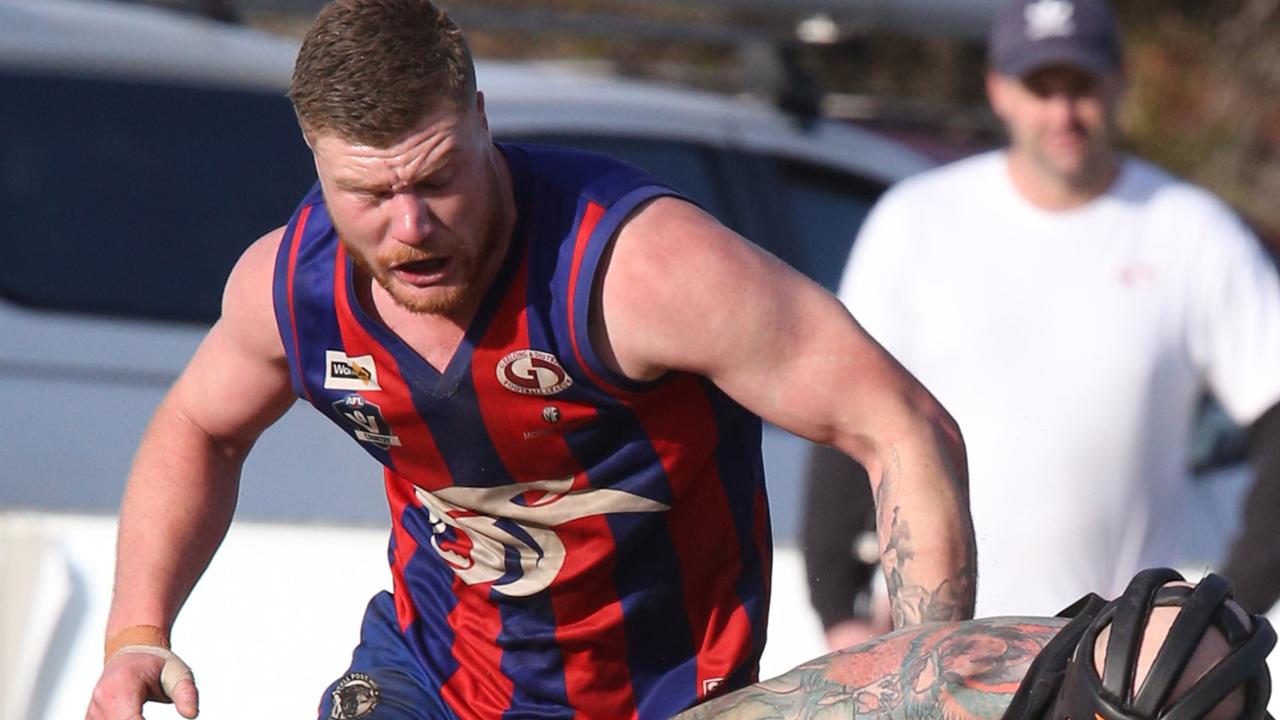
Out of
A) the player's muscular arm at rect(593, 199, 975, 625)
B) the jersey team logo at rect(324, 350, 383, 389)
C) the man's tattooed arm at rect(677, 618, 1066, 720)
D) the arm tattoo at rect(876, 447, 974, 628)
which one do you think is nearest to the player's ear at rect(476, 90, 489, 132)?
the player's muscular arm at rect(593, 199, 975, 625)

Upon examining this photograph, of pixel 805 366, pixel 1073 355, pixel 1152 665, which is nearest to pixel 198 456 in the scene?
pixel 805 366

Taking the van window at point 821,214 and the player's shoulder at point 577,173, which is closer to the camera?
the player's shoulder at point 577,173

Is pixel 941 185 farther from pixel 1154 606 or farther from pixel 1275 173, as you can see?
pixel 1275 173

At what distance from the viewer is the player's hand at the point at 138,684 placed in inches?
111

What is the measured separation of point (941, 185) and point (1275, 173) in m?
8.75

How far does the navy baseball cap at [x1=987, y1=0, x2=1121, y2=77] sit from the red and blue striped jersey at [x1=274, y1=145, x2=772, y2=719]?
1600 mm

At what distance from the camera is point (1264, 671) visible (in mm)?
2082

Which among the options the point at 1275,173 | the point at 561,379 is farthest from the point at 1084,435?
the point at 1275,173

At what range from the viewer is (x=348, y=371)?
2.83m

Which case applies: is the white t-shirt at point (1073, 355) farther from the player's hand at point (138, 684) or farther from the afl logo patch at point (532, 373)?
the player's hand at point (138, 684)

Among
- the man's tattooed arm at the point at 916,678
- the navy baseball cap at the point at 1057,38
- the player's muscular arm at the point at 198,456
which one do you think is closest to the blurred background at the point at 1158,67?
the navy baseball cap at the point at 1057,38

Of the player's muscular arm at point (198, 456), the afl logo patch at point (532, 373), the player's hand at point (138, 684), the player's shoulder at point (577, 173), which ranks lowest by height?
the player's hand at point (138, 684)

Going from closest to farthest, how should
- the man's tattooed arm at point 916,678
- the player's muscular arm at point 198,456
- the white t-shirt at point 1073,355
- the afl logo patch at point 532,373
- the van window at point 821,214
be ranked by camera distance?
1. the man's tattooed arm at point 916,678
2. the afl logo patch at point 532,373
3. the player's muscular arm at point 198,456
4. the white t-shirt at point 1073,355
5. the van window at point 821,214

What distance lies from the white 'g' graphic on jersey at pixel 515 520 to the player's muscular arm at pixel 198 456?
1.04 feet
